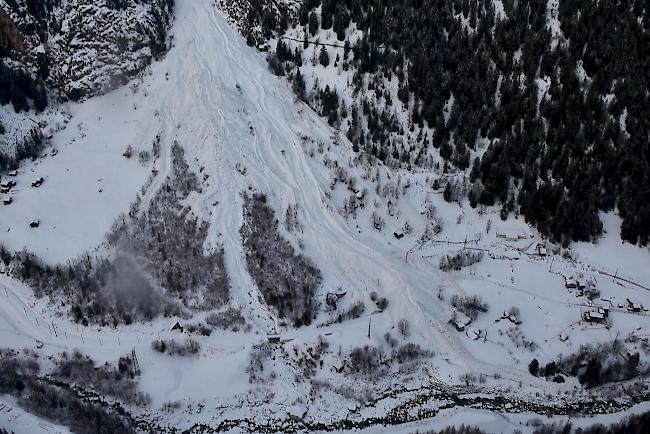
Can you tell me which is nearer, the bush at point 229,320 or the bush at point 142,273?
the bush at point 229,320

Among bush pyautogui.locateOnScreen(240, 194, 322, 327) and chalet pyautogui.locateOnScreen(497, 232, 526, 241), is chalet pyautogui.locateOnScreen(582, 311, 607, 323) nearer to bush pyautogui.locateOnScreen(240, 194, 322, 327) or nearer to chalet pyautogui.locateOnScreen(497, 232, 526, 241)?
chalet pyautogui.locateOnScreen(497, 232, 526, 241)

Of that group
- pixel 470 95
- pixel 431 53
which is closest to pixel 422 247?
pixel 470 95

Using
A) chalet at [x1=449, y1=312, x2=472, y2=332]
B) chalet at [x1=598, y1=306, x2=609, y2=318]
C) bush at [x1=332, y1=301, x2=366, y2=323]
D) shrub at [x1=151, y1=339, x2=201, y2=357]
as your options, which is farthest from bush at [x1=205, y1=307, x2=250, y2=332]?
chalet at [x1=598, y1=306, x2=609, y2=318]

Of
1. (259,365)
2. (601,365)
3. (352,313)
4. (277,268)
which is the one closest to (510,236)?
(601,365)

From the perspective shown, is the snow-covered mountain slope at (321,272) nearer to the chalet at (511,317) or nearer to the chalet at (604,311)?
the chalet at (511,317)

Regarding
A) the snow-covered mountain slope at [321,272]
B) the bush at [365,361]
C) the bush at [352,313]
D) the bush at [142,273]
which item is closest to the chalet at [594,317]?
the snow-covered mountain slope at [321,272]
